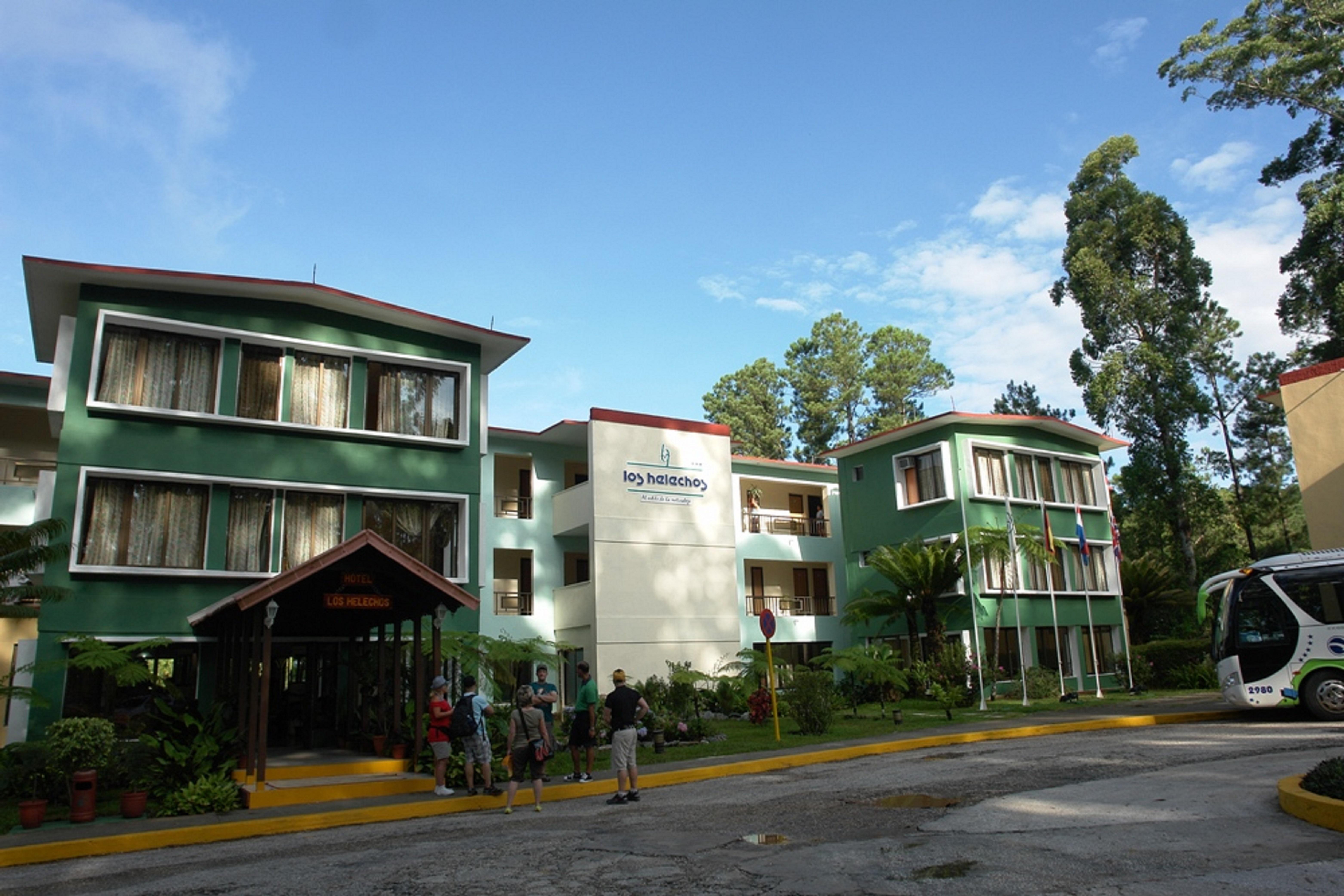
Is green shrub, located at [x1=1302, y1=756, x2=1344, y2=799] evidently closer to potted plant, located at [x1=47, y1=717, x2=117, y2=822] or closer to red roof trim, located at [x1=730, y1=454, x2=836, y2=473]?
potted plant, located at [x1=47, y1=717, x2=117, y2=822]

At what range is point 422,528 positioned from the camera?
2192 centimetres

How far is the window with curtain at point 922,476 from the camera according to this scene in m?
32.8

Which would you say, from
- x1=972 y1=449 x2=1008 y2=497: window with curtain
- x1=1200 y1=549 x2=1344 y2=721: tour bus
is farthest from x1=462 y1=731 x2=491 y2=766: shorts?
x1=972 y1=449 x2=1008 y2=497: window with curtain

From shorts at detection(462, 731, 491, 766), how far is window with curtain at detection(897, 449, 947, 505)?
21904 millimetres

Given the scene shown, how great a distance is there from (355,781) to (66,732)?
4.03 meters

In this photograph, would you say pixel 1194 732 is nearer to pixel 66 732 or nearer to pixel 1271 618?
pixel 1271 618

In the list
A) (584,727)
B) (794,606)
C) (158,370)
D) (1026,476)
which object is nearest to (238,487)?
(158,370)

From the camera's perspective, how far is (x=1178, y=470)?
39281 mm

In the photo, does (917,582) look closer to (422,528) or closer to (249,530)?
(422,528)

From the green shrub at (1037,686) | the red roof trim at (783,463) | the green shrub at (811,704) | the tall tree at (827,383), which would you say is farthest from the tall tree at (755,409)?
the green shrub at (811,704)

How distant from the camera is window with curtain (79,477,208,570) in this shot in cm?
1866

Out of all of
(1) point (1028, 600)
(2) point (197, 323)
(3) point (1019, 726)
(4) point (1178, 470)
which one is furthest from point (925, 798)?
(4) point (1178, 470)

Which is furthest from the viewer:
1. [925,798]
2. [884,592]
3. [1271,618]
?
[884,592]

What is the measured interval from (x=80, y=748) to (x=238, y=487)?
24.4ft
